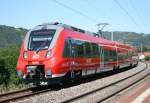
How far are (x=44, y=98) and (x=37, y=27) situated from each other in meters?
5.50

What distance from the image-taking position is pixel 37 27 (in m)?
18.4

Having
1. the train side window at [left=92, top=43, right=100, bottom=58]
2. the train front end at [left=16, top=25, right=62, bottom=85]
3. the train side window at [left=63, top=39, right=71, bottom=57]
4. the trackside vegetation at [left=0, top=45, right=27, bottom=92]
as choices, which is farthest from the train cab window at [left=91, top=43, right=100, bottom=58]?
the train front end at [left=16, top=25, right=62, bottom=85]

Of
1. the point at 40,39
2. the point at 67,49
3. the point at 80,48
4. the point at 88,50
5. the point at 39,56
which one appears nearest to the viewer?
the point at 39,56

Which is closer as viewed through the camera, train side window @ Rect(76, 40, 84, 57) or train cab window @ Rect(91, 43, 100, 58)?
train side window @ Rect(76, 40, 84, 57)

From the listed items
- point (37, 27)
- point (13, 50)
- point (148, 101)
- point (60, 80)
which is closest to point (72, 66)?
point (60, 80)

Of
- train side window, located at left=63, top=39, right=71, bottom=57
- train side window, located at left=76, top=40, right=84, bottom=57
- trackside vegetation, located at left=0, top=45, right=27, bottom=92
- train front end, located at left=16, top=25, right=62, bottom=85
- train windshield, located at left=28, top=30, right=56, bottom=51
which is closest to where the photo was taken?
train front end, located at left=16, top=25, right=62, bottom=85

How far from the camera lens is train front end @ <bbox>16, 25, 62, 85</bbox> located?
16.4 m

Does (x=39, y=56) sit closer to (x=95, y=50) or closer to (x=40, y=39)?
(x=40, y=39)

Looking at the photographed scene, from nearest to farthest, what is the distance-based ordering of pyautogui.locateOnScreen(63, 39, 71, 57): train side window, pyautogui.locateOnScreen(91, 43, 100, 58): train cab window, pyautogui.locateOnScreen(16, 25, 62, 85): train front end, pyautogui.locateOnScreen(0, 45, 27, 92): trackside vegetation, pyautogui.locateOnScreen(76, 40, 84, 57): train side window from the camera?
pyautogui.locateOnScreen(16, 25, 62, 85): train front end → pyautogui.locateOnScreen(63, 39, 71, 57): train side window → pyautogui.locateOnScreen(76, 40, 84, 57): train side window → pyautogui.locateOnScreen(0, 45, 27, 92): trackside vegetation → pyautogui.locateOnScreen(91, 43, 100, 58): train cab window

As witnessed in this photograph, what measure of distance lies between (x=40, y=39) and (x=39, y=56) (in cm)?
107

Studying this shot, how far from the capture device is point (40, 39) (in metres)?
17.4

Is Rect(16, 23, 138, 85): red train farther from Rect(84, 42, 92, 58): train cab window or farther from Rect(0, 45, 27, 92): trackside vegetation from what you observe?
Rect(0, 45, 27, 92): trackside vegetation

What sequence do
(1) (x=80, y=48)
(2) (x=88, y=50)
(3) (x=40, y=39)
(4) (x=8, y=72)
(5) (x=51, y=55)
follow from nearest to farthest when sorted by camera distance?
1. (5) (x=51, y=55)
2. (3) (x=40, y=39)
3. (1) (x=80, y=48)
4. (2) (x=88, y=50)
5. (4) (x=8, y=72)

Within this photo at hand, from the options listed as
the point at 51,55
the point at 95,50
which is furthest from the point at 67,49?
the point at 95,50
